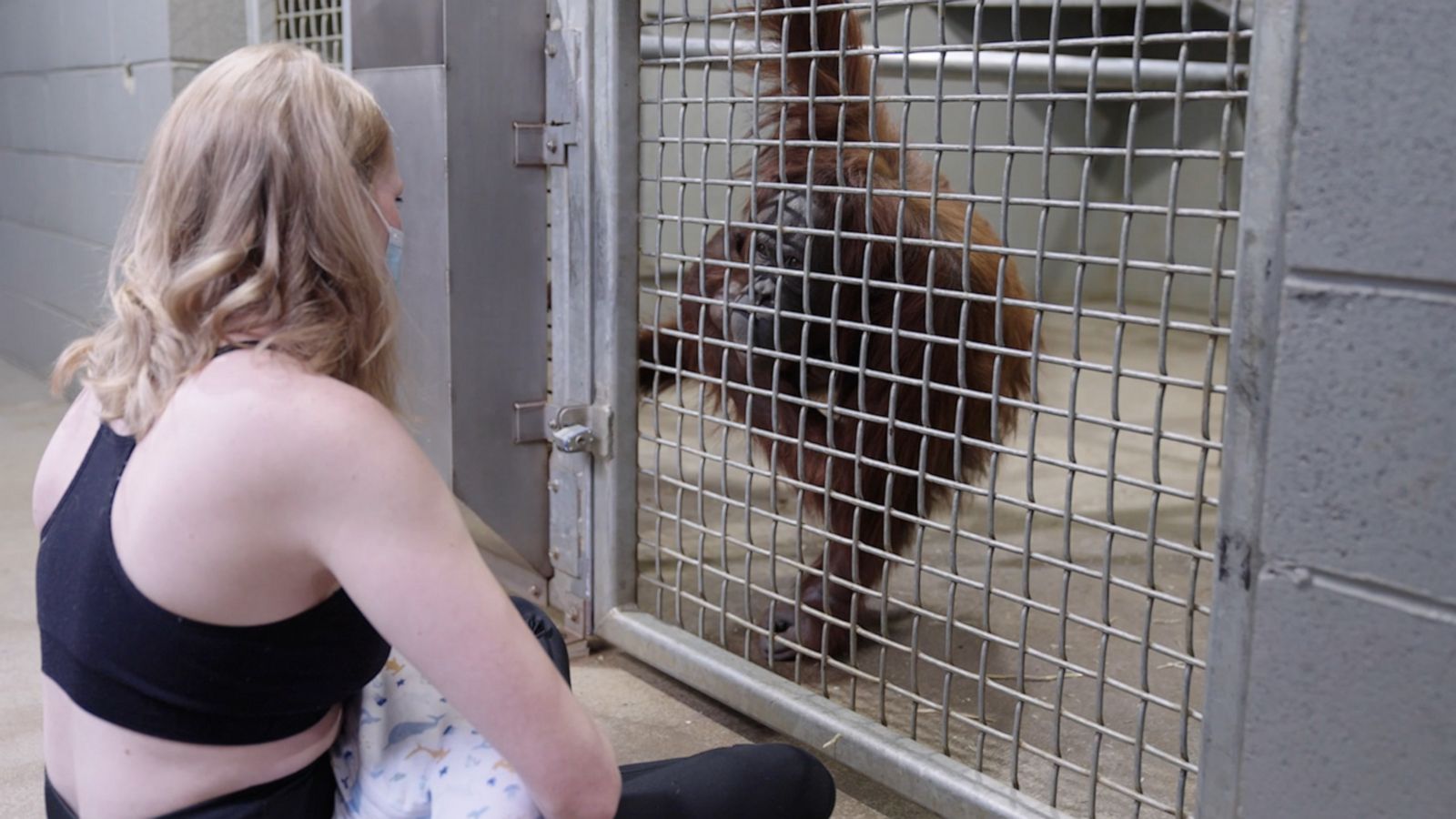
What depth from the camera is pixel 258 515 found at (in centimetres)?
108

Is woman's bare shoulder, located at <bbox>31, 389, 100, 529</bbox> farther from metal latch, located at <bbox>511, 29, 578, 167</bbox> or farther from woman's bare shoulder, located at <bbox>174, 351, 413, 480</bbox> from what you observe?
metal latch, located at <bbox>511, 29, 578, 167</bbox>

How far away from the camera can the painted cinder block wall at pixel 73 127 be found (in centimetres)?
423

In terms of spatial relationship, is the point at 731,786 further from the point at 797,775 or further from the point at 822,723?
the point at 822,723

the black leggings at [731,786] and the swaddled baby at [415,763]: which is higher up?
the swaddled baby at [415,763]

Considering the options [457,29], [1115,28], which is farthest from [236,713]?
[1115,28]

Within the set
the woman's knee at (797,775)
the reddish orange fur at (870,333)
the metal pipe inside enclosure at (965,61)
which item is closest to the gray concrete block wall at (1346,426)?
the metal pipe inside enclosure at (965,61)

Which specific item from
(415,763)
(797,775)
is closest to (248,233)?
(415,763)

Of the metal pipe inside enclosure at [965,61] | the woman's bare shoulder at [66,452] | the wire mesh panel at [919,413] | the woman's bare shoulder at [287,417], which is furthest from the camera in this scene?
the metal pipe inside enclosure at [965,61]

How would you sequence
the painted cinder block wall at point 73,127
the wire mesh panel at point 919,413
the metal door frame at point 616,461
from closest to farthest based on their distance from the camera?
1. the wire mesh panel at point 919,413
2. the metal door frame at point 616,461
3. the painted cinder block wall at point 73,127

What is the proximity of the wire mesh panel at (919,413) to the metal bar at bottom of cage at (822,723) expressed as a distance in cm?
6

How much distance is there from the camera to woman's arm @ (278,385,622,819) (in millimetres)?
1069

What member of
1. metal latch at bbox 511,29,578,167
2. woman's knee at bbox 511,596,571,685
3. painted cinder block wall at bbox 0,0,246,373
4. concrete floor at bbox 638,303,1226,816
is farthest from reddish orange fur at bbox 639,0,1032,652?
painted cinder block wall at bbox 0,0,246,373

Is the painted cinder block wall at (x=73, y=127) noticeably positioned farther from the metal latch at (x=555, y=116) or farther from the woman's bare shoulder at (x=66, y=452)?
the woman's bare shoulder at (x=66, y=452)

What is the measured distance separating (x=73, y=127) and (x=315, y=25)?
2058mm
